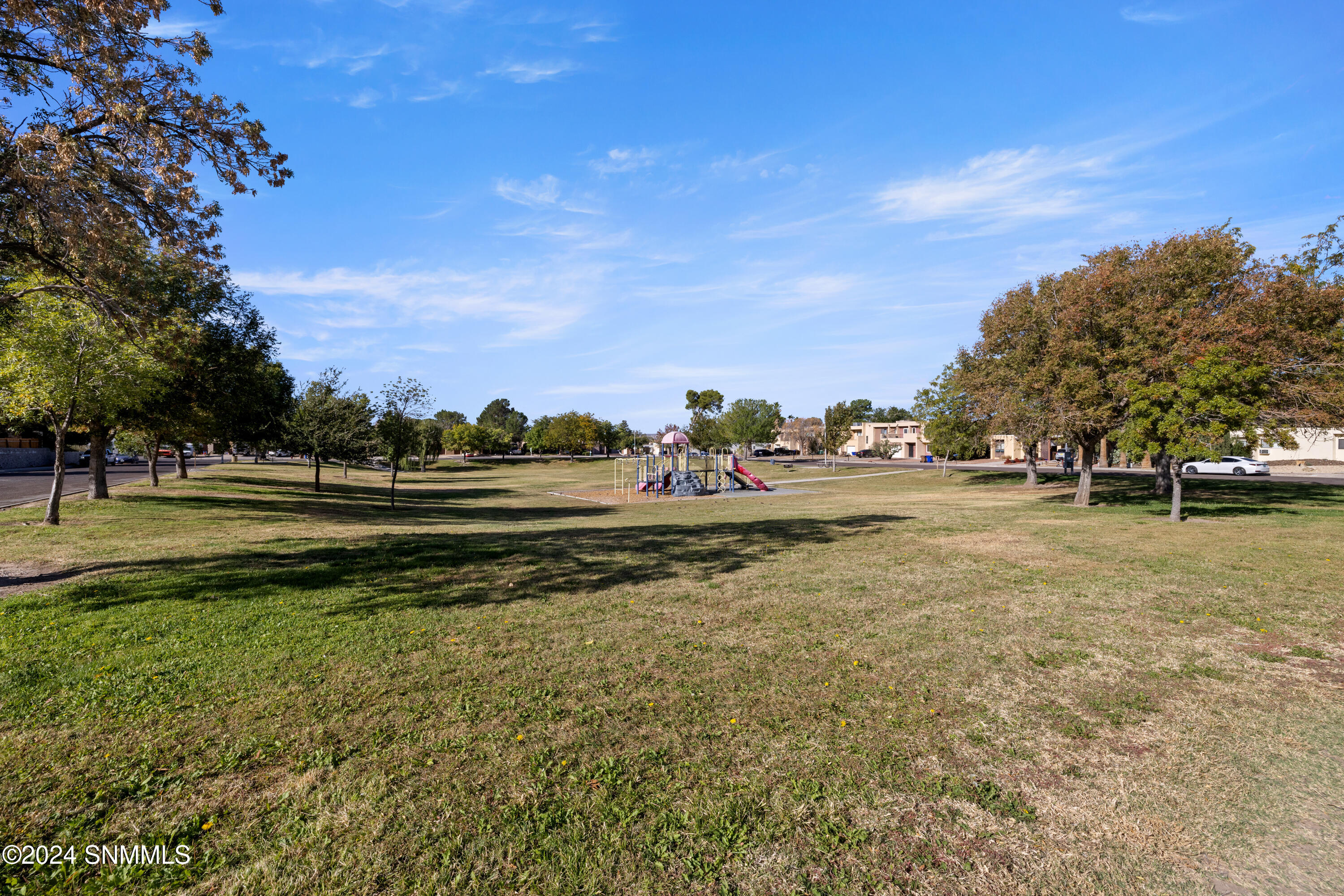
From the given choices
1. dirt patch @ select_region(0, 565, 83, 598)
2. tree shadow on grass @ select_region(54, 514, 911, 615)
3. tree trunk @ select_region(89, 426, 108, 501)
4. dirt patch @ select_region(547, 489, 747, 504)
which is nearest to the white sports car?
dirt patch @ select_region(547, 489, 747, 504)

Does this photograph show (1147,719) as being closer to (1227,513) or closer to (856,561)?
(856,561)

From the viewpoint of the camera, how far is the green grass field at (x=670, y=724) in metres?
3.72

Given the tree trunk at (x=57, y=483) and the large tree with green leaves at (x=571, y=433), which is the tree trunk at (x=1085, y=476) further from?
the large tree with green leaves at (x=571, y=433)

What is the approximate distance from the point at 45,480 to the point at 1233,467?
252 ft

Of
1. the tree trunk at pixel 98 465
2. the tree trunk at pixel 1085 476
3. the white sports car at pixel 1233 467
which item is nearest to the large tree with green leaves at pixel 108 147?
the tree trunk at pixel 98 465

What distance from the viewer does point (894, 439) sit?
111m

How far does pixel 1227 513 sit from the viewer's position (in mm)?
21344

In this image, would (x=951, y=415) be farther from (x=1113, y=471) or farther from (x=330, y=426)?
(x=330, y=426)

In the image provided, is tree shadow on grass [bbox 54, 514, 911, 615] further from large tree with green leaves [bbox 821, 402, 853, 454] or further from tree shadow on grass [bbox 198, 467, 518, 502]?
large tree with green leaves [bbox 821, 402, 853, 454]

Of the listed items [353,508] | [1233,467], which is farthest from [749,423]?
[353,508]

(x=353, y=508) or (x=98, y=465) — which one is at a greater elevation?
(x=98, y=465)

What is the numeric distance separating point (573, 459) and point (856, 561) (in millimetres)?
82556

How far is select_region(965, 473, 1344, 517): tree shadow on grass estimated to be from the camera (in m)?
22.7

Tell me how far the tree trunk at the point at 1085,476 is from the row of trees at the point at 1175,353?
3.6 inches
